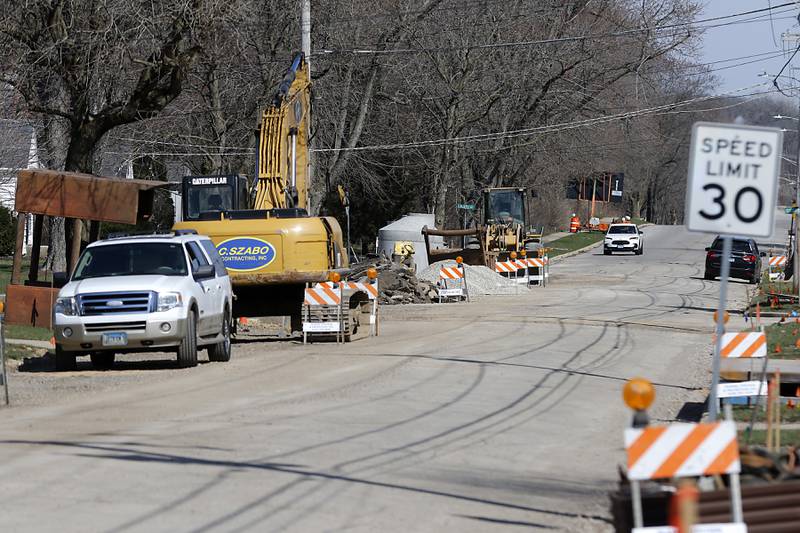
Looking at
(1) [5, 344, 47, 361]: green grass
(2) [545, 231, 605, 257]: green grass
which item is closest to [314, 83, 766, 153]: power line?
(2) [545, 231, 605, 257]: green grass

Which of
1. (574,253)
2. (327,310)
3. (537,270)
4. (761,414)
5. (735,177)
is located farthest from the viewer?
(574,253)

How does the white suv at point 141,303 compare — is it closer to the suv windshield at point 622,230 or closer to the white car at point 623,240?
the white car at point 623,240

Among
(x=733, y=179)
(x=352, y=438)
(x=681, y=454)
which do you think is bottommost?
(x=352, y=438)

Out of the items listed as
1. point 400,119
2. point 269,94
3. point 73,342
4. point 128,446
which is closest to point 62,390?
point 73,342

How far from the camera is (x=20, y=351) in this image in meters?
20.6

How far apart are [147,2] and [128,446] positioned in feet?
58.4

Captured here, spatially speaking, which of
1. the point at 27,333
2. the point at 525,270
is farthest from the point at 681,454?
the point at 525,270

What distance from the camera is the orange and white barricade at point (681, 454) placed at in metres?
6.25

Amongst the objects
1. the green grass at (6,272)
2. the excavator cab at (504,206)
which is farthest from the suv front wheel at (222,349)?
the excavator cab at (504,206)

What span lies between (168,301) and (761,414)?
8.41 m

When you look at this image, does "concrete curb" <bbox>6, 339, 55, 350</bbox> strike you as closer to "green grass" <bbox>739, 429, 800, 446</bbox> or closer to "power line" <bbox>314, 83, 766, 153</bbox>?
"green grass" <bbox>739, 429, 800, 446</bbox>

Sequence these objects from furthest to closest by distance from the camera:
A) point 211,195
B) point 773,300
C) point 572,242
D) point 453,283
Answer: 1. point 572,242
2. point 453,283
3. point 773,300
4. point 211,195

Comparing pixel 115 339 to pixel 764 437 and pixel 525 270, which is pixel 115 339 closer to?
pixel 764 437

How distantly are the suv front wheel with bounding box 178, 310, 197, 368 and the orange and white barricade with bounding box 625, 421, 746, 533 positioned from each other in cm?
1248
